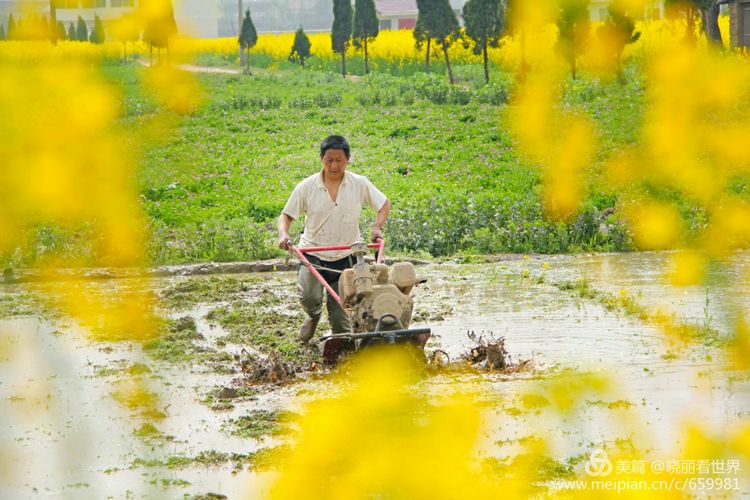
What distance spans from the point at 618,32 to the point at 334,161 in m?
13.7

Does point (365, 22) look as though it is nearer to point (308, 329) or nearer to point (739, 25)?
point (739, 25)

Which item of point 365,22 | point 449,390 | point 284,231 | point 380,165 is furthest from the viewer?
point 365,22

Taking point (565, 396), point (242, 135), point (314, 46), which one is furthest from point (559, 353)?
point (314, 46)

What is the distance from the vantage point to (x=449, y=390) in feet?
23.1

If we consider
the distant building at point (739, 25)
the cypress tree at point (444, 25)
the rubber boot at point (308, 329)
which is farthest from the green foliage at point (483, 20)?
the rubber boot at point (308, 329)

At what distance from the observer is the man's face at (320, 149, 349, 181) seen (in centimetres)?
788

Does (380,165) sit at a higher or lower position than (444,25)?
lower

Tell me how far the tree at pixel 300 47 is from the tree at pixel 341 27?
322cm

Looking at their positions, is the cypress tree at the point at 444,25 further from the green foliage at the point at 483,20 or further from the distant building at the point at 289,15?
the distant building at the point at 289,15

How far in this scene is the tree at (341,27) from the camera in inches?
1371

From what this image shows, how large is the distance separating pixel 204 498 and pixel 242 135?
16532 mm

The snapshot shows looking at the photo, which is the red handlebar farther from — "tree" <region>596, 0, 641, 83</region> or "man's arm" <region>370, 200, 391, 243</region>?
"tree" <region>596, 0, 641, 83</region>

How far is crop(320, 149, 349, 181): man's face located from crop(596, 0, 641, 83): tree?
9.45 metres

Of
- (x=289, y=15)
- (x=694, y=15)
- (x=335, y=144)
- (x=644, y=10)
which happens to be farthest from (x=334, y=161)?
(x=289, y=15)
